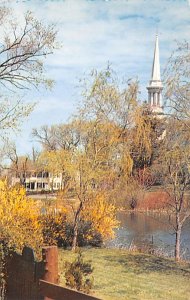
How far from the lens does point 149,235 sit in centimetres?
2295

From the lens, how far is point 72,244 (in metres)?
17.0

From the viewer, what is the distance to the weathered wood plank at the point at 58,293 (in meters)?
4.40

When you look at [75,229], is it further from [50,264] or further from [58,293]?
[58,293]

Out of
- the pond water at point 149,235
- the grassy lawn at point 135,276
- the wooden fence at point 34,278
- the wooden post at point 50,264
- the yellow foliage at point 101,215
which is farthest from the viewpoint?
the pond water at point 149,235

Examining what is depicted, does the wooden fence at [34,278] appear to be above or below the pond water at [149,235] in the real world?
above

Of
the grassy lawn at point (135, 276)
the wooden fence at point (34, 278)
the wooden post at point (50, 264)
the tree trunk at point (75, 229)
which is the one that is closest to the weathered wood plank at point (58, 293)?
the wooden fence at point (34, 278)

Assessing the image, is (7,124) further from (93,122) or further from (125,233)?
(125,233)

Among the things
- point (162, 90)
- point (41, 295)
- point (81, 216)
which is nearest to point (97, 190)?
point (81, 216)

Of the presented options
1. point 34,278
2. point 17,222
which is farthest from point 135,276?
point 34,278

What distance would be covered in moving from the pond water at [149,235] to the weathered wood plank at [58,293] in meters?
12.6

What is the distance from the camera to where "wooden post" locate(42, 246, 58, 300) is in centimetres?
569

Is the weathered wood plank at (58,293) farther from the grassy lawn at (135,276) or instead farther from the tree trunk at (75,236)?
the tree trunk at (75,236)

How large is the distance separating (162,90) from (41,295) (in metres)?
8.69

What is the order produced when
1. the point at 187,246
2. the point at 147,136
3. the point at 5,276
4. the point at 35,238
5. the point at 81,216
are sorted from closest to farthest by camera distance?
the point at 5,276 < the point at 35,238 < the point at 81,216 < the point at 187,246 < the point at 147,136
